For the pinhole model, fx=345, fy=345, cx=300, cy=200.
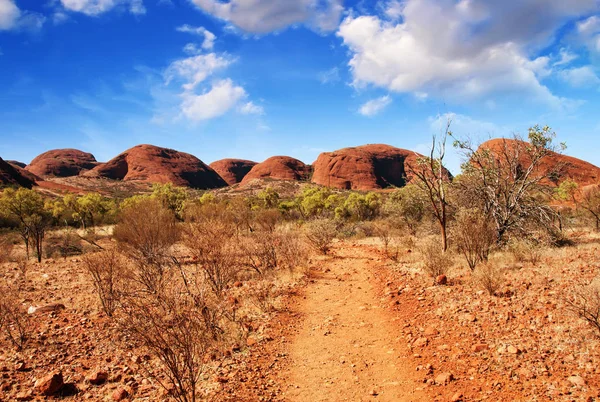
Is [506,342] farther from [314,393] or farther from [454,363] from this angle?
[314,393]

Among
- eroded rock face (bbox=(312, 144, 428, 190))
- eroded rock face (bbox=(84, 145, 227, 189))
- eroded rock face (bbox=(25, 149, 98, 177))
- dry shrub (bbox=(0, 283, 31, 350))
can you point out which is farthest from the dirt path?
eroded rock face (bbox=(25, 149, 98, 177))

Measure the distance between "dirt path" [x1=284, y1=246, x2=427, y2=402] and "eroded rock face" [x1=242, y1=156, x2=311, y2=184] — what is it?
99356 millimetres

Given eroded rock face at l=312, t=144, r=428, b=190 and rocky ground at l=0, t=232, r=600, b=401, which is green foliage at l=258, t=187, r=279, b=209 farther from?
eroded rock face at l=312, t=144, r=428, b=190

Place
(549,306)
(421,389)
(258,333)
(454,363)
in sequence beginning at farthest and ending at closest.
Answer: (258,333) < (549,306) < (454,363) < (421,389)

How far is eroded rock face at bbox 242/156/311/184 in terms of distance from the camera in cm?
10850

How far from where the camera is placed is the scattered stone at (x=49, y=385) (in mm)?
4406

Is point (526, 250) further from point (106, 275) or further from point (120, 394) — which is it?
point (106, 275)

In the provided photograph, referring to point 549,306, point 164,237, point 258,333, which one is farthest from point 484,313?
point 164,237

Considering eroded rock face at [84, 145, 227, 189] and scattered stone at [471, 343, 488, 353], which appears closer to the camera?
scattered stone at [471, 343, 488, 353]

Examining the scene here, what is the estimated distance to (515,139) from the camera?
1331 centimetres

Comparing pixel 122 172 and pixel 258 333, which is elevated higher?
pixel 122 172

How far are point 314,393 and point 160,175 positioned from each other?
4260 inches

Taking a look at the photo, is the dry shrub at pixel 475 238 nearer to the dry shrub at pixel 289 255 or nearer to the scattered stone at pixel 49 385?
the dry shrub at pixel 289 255

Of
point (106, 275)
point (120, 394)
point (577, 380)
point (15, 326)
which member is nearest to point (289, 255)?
point (106, 275)
